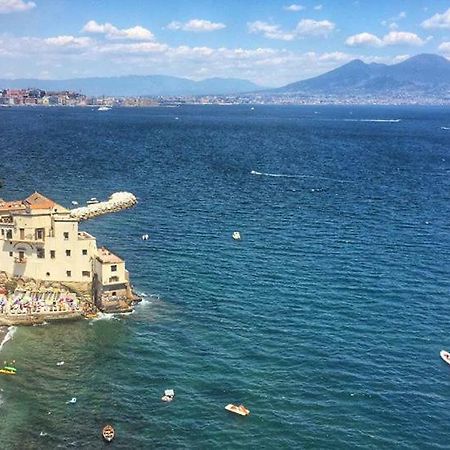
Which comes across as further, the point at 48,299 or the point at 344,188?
the point at 344,188

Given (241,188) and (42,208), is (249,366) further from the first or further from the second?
(241,188)

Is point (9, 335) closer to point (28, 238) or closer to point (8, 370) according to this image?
point (8, 370)

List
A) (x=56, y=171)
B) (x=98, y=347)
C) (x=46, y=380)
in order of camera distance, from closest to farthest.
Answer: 1. (x=46, y=380)
2. (x=98, y=347)
3. (x=56, y=171)

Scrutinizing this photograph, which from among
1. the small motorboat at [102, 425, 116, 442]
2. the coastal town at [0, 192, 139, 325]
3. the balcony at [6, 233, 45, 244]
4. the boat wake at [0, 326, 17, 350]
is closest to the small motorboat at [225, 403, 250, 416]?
the small motorboat at [102, 425, 116, 442]

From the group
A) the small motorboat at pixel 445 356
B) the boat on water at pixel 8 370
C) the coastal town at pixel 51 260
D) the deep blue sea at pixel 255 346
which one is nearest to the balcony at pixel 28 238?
the coastal town at pixel 51 260

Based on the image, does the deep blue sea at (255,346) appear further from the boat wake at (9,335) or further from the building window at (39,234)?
the building window at (39,234)

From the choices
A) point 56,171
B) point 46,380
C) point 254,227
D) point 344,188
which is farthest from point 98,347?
point 56,171
